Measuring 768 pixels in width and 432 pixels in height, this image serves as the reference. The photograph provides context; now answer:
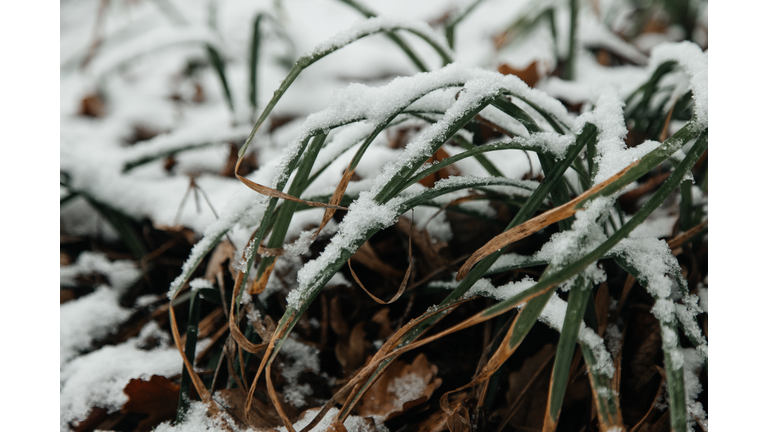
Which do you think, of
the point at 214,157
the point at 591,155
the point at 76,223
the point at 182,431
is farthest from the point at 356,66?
the point at 182,431

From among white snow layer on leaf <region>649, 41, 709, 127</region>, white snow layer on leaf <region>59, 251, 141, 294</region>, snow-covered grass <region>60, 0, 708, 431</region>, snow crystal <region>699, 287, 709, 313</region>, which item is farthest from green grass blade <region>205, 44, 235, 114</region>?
snow crystal <region>699, 287, 709, 313</region>

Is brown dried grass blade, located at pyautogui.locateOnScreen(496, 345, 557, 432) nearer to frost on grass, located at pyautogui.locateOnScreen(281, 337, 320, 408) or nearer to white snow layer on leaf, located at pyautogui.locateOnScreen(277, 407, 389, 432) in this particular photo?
white snow layer on leaf, located at pyautogui.locateOnScreen(277, 407, 389, 432)

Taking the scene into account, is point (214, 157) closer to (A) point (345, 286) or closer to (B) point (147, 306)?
(B) point (147, 306)

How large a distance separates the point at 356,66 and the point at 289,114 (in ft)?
1.40

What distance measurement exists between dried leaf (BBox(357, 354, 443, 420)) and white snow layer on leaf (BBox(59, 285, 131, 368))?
1.67 feet

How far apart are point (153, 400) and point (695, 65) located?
2.89 ft

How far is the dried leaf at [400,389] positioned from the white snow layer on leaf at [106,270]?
55 cm

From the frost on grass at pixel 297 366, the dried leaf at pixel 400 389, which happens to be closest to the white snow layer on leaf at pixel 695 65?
the dried leaf at pixel 400 389

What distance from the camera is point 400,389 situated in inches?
23.3

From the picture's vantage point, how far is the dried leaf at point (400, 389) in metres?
0.56

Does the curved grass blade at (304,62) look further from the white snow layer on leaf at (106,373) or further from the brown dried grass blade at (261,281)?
the white snow layer on leaf at (106,373)

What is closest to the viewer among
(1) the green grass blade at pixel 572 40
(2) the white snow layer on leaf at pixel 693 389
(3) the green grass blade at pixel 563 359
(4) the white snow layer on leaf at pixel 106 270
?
(3) the green grass blade at pixel 563 359

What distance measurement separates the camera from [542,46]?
1547 millimetres

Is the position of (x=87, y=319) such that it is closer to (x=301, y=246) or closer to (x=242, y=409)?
(x=242, y=409)
